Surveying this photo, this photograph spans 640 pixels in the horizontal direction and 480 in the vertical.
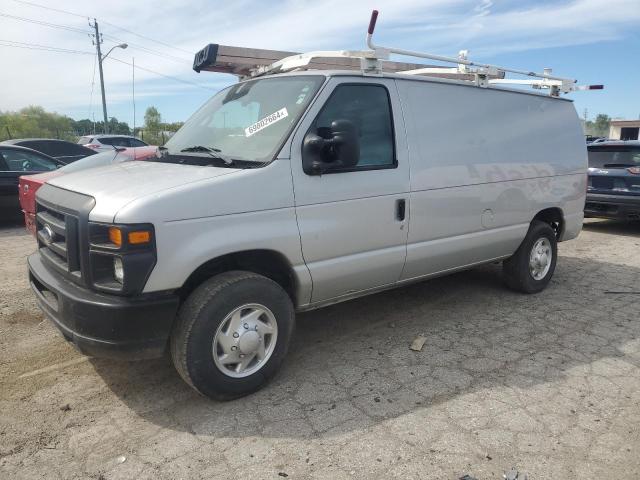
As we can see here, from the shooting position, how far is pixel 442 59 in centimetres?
418

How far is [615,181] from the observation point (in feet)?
29.4

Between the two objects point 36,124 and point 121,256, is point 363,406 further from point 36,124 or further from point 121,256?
point 36,124

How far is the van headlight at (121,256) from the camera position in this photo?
2717 mm

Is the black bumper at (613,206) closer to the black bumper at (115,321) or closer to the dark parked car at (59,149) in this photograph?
the black bumper at (115,321)

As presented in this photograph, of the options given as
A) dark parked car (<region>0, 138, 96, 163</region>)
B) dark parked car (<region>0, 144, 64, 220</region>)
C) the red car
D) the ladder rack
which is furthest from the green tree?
the ladder rack

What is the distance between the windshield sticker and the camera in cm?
349

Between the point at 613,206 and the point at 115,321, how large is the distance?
884cm

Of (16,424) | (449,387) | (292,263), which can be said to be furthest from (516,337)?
(16,424)

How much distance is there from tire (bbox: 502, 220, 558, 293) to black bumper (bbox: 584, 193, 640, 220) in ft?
13.6

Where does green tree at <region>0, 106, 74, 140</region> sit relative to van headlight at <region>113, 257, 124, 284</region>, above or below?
above

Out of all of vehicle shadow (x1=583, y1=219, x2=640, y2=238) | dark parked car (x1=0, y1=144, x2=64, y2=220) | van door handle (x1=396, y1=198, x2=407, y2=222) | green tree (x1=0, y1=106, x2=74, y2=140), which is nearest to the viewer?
van door handle (x1=396, y1=198, x2=407, y2=222)

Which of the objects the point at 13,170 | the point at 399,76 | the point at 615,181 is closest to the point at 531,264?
the point at 399,76

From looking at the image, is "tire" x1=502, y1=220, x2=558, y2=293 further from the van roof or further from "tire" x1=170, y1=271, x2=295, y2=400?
"tire" x1=170, y1=271, x2=295, y2=400

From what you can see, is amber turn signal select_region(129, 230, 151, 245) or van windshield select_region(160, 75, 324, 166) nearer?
amber turn signal select_region(129, 230, 151, 245)
